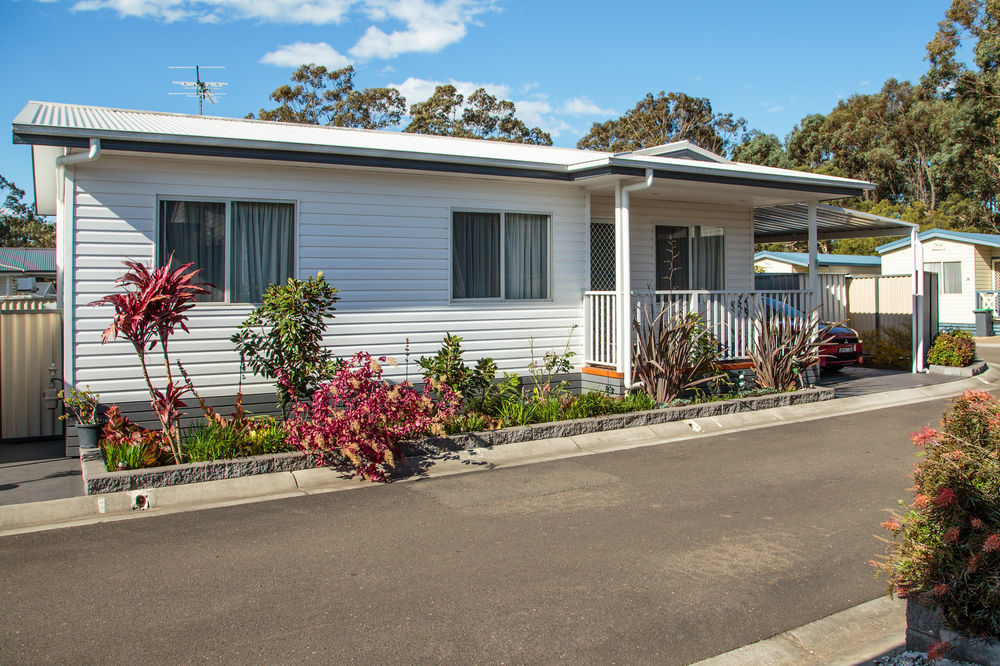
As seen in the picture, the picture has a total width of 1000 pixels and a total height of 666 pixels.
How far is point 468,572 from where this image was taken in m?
5.35

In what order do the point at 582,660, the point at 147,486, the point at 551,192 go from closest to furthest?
the point at 582,660, the point at 147,486, the point at 551,192

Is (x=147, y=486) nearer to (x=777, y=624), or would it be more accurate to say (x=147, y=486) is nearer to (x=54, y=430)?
(x=54, y=430)

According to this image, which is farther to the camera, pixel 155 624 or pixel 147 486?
pixel 147 486

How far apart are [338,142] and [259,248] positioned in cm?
181

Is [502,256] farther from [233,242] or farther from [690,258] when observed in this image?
[690,258]

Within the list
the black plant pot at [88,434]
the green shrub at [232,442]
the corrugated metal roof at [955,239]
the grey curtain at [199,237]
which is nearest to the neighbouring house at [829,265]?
the corrugated metal roof at [955,239]

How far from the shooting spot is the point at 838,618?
464cm

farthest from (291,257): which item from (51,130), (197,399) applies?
(51,130)

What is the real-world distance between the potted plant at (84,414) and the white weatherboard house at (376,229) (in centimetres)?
29

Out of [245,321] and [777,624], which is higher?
[245,321]

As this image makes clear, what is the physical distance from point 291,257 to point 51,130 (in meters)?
2.96

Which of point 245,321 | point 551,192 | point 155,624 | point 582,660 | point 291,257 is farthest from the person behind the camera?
point 551,192

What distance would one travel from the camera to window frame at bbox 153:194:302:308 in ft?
29.8

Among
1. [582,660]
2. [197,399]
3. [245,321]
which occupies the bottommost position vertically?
[582,660]
